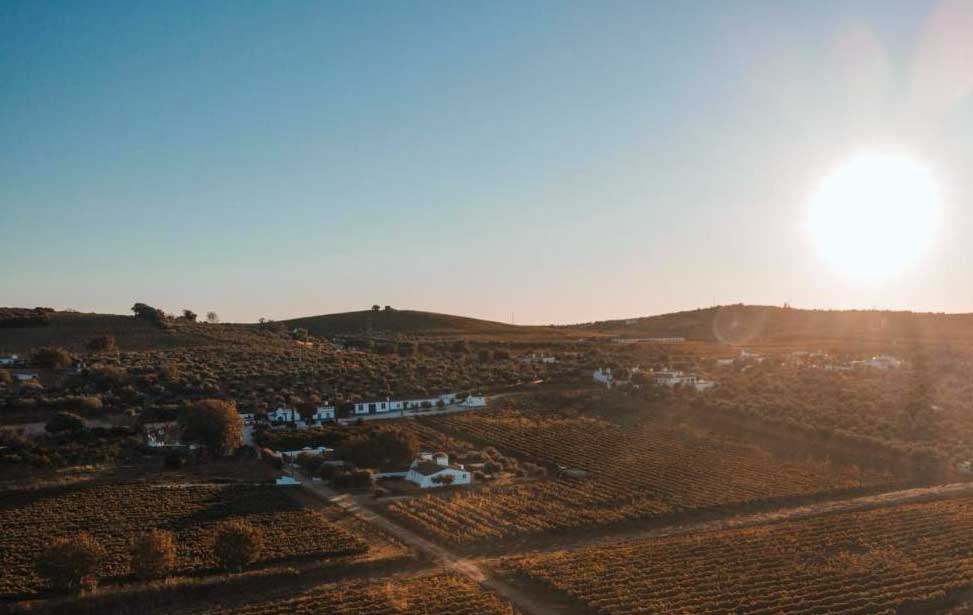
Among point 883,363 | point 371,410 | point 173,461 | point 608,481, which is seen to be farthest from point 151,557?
point 883,363

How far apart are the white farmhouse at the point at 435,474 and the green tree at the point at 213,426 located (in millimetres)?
12565

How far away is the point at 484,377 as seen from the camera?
262 ft

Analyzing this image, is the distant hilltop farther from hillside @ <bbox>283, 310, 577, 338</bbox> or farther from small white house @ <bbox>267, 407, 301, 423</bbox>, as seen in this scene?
small white house @ <bbox>267, 407, 301, 423</bbox>

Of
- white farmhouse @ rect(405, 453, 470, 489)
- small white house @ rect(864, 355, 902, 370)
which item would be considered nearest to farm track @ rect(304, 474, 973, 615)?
white farmhouse @ rect(405, 453, 470, 489)

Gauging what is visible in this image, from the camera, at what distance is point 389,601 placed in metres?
25.0

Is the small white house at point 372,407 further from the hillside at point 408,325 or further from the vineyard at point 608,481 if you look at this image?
the hillside at point 408,325

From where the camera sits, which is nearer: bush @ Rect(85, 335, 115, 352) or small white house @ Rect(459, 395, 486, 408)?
small white house @ Rect(459, 395, 486, 408)

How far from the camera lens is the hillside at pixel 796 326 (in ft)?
414

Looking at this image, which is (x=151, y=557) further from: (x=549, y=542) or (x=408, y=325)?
(x=408, y=325)

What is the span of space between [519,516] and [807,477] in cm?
1917

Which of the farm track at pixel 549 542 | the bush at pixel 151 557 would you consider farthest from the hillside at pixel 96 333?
the bush at pixel 151 557

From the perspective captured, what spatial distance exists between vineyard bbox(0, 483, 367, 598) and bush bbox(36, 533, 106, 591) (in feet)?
3.09

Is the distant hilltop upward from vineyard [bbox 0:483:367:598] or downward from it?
upward

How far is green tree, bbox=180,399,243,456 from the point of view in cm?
4750
